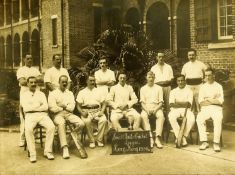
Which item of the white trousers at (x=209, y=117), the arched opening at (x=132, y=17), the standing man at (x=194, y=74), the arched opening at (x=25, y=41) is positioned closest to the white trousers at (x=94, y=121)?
the white trousers at (x=209, y=117)

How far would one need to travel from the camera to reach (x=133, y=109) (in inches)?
338

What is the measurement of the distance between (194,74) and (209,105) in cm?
113

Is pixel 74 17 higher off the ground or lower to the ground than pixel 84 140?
higher

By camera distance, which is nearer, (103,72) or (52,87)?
(52,87)

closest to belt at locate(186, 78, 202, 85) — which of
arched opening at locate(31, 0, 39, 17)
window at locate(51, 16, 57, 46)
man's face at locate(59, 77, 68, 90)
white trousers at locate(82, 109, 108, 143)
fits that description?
white trousers at locate(82, 109, 108, 143)

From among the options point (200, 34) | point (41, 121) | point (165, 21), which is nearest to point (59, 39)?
point (165, 21)

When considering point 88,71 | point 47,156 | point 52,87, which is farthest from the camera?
point 88,71

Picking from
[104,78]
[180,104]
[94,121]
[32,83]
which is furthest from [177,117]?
[32,83]

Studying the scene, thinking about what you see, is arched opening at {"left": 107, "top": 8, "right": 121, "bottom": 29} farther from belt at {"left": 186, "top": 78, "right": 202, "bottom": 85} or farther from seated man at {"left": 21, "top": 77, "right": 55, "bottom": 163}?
seated man at {"left": 21, "top": 77, "right": 55, "bottom": 163}

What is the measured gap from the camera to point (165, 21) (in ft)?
54.9

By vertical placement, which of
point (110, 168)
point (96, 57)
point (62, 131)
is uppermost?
point (96, 57)

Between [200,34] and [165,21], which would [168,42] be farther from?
[200,34]

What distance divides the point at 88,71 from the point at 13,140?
148 inches

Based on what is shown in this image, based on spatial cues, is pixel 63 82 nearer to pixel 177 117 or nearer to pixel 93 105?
pixel 93 105
